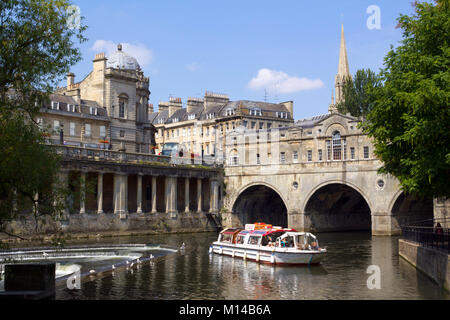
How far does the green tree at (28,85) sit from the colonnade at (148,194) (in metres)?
35.5

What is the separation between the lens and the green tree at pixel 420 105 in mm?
25406

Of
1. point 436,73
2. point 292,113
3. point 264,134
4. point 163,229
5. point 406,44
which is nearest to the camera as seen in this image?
point 436,73

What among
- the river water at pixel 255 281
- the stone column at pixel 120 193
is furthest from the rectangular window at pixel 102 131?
the river water at pixel 255 281

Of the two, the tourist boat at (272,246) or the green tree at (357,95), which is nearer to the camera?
the tourist boat at (272,246)

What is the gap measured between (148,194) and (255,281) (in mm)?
43301

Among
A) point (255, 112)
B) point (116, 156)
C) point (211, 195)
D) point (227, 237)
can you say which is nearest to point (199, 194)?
point (211, 195)

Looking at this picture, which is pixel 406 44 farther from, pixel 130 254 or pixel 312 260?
pixel 130 254

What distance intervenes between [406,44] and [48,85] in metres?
19.8

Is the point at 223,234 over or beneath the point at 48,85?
beneath

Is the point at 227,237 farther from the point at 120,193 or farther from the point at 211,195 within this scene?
the point at 211,195

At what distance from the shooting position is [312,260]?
38562 millimetres

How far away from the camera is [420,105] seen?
2519 cm

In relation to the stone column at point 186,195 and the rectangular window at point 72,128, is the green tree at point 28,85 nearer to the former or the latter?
the stone column at point 186,195
